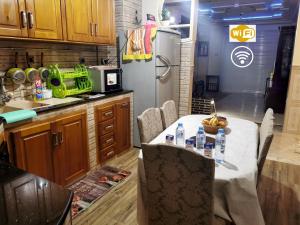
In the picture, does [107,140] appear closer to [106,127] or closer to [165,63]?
[106,127]

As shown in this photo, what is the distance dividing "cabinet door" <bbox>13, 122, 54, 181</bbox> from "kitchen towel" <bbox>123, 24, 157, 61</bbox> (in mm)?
1642

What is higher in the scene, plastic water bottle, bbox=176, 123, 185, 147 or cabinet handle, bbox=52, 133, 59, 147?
plastic water bottle, bbox=176, 123, 185, 147

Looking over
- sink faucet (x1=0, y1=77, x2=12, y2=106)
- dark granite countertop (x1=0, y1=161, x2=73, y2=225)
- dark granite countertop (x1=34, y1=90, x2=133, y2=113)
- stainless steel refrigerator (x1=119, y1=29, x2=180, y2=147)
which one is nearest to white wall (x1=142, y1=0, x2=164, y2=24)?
stainless steel refrigerator (x1=119, y1=29, x2=180, y2=147)

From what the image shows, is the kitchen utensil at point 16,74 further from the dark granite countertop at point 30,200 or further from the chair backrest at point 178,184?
the chair backrest at point 178,184

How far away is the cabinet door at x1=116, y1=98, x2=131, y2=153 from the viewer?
3.13 m

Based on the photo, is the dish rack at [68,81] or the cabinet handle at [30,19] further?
the dish rack at [68,81]

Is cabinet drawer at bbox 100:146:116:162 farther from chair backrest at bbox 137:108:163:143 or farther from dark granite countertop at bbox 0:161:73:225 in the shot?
dark granite countertop at bbox 0:161:73:225

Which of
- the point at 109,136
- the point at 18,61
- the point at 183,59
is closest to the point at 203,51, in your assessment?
the point at 183,59

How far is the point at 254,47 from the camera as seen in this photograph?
299 inches

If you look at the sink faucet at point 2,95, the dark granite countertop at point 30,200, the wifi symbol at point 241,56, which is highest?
the wifi symbol at point 241,56

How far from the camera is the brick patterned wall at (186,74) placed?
3.71m

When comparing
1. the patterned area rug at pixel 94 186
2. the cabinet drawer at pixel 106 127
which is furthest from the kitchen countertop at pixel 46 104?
the patterned area rug at pixel 94 186

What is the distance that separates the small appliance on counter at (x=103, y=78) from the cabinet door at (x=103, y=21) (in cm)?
36

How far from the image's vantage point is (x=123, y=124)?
3.25 m
